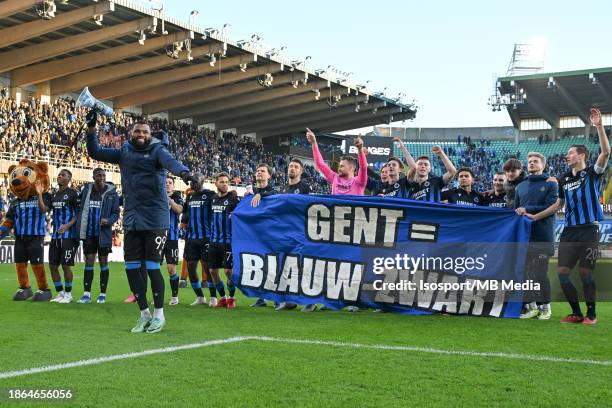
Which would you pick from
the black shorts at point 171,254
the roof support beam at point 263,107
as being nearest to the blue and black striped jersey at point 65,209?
the black shorts at point 171,254

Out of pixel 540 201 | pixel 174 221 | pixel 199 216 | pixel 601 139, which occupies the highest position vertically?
pixel 601 139

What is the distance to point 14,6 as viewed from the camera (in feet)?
91.4

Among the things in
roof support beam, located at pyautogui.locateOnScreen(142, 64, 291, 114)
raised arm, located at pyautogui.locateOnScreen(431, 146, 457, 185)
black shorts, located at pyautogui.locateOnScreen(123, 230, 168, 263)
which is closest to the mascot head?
black shorts, located at pyautogui.locateOnScreen(123, 230, 168, 263)

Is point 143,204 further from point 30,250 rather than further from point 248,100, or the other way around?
point 248,100

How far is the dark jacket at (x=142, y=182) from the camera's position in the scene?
7164 mm

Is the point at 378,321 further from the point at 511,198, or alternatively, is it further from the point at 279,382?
the point at 279,382

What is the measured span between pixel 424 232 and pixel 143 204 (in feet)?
11.2

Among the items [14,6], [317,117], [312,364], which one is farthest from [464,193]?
[317,117]

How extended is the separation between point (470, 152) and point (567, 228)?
169 ft

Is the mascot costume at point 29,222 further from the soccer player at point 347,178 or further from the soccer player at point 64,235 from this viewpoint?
the soccer player at point 347,178

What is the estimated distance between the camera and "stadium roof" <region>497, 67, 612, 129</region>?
1885 inches

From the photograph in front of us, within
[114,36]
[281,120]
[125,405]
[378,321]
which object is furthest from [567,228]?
[281,120]

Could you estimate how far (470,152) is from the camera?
5853 cm

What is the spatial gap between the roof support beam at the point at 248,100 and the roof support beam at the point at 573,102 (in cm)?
1560
